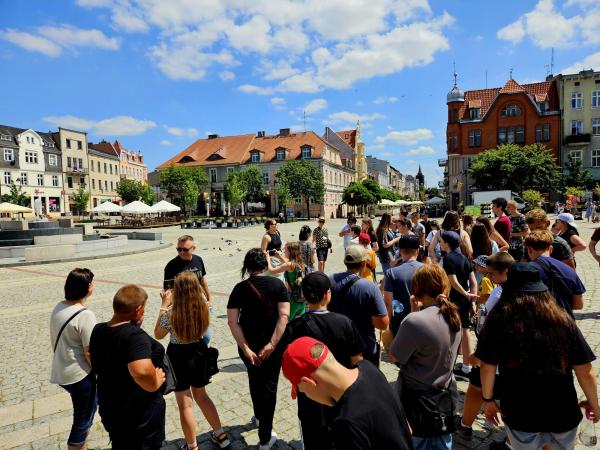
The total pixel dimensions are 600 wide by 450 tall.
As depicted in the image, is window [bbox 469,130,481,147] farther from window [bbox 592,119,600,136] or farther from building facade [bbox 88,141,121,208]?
building facade [bbox 88,141,121,208]

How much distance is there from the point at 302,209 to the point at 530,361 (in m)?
59.8

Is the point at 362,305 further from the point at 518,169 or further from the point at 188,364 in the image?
the point at 518,169

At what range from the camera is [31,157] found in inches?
2435

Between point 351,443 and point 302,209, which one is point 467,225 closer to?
point 351,443

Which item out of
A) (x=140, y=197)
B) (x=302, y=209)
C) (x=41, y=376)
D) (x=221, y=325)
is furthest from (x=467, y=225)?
(x=140, y=197)

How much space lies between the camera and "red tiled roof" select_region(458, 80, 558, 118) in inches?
2039

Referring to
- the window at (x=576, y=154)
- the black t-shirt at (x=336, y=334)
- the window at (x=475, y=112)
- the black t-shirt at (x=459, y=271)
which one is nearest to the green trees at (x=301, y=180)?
the window at (x=475, y=112)

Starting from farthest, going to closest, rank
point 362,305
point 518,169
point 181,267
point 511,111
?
point 511,111, point 518,169, point 181,267, point 362,305

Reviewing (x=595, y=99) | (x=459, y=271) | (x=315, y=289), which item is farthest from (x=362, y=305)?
(x=595, y=99)

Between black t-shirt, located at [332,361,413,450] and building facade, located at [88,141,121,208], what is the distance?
7862 centimetres

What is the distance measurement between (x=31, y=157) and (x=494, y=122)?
70.2 m

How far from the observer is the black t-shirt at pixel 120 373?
108 inches

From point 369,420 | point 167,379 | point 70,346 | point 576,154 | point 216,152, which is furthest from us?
point 216,152

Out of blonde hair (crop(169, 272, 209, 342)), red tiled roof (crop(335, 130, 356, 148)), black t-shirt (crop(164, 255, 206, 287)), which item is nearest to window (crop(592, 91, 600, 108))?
red tiled roof (crop(335, 130, 356, 148))
